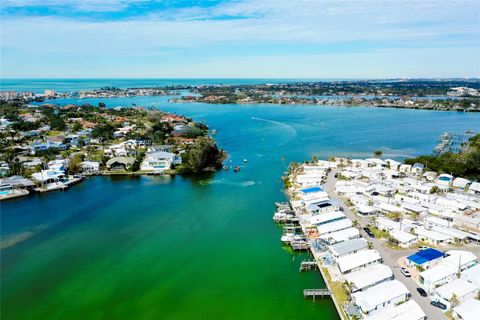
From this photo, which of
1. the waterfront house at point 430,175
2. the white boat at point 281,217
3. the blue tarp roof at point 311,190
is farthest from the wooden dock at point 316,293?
the waterfront house at point 430,175

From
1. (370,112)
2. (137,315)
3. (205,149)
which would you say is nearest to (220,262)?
(137,315)

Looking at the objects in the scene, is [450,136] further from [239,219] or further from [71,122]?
[71,122]

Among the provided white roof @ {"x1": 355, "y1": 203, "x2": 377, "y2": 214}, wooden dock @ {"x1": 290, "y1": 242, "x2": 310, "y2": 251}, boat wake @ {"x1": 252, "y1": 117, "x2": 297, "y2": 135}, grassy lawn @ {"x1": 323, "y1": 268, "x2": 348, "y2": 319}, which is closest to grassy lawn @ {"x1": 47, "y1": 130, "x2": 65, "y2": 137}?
boat wake @ {"x1": 252, "y1": 117, "x2": 297, "y2": 135}

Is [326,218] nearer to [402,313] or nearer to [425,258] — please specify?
[425,258]

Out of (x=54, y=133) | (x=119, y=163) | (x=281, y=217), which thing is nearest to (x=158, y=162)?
(x=119, y=163)

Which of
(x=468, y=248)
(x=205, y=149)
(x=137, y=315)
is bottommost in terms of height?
(x=137, y=315)

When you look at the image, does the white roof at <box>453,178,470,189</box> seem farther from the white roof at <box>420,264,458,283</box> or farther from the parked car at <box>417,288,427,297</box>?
the parked car at <box>417,288,427,297</box>

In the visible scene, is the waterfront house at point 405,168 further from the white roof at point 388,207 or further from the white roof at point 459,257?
the white roof at point 459,257
